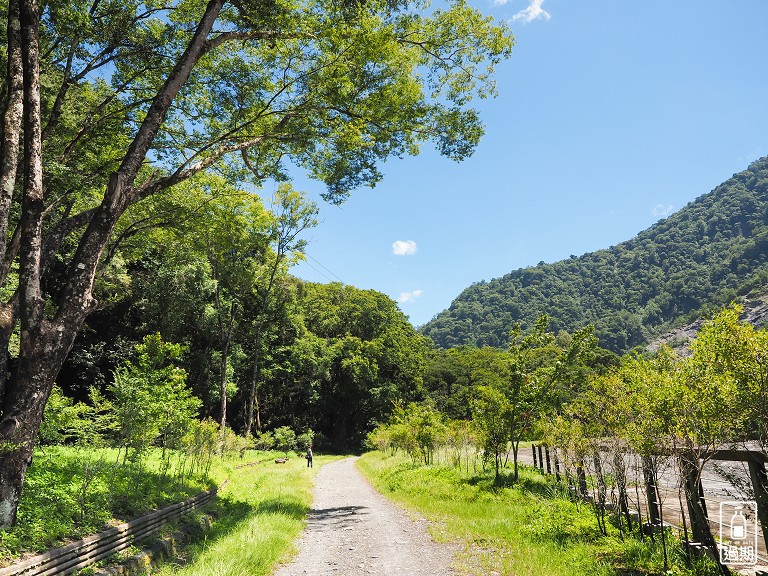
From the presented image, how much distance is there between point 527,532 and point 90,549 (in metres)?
6.87

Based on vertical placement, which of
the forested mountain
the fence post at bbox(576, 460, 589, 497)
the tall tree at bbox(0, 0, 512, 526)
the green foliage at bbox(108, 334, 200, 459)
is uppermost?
the forested mountain

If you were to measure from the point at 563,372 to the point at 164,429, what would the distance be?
11.4 meters

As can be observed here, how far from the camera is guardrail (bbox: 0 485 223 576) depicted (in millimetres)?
4102

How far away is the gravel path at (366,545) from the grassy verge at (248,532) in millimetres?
331

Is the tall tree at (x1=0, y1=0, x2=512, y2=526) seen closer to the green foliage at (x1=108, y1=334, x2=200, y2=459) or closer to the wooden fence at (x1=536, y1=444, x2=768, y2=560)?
the green foliage at (x1=108, y1=334, x2=200, y2=459)

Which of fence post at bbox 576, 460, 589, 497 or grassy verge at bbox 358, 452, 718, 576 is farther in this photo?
fence post at bbox 576, 460, 589, 497

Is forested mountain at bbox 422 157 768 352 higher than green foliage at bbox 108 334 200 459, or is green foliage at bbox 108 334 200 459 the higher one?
forested mountain at bbox 422 157 768 352

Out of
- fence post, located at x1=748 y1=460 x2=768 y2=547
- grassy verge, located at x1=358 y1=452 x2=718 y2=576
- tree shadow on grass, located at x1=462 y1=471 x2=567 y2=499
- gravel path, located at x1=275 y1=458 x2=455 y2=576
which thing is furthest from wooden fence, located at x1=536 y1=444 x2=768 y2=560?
tree shadow on grass, located at x1=462 y1=471 x2=567 y2=499

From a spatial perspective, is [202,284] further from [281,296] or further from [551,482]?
[551,482]

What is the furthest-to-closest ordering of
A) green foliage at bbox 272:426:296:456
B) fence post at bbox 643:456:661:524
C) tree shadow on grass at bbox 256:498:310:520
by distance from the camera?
1. green foliage at bbox 272:426:296:456
2. tree shadow on grass at bbox 256:498:310:520
3. fence post at bbox 643:456:661:524

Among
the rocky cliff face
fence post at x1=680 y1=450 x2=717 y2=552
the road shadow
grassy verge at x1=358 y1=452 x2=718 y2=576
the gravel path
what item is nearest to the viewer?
fence post at x1=680 y1=450 x2=717 y2=552

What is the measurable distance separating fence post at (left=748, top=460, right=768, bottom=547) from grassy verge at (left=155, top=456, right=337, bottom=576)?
637 centimetres

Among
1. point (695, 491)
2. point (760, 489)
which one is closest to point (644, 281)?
point (695, 491)

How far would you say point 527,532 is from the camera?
7555 millimetres
